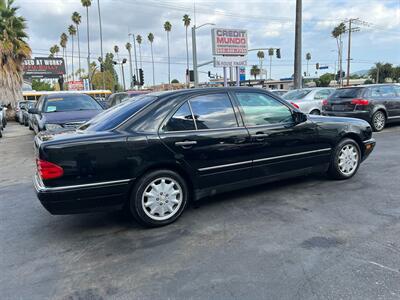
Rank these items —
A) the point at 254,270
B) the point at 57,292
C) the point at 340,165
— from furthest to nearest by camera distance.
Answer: the point at 340,165
the point at 254,270
the point at 57,292

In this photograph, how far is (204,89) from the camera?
432 cm

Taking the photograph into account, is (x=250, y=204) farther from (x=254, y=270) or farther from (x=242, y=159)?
(x=254, y=270)

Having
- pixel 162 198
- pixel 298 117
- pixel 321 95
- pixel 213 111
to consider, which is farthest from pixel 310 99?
pixel 162 198

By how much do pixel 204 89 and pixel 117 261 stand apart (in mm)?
2346

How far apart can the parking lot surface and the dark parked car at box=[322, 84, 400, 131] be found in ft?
20.3

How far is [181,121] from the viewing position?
3.98 m

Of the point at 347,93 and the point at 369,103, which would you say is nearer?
the point at 369,103

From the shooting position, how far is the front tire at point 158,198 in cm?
370

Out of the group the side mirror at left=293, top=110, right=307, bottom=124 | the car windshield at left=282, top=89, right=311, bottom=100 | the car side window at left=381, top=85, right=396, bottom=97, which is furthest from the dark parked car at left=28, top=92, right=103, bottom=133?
the car side window at left=381, top=85, right=396, bottom=97

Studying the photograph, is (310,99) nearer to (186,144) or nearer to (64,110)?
(64,110)

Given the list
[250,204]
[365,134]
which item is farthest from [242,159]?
[365,134]

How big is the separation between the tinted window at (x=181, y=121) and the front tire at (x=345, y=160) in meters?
2.51

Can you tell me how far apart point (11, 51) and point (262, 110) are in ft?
78.0

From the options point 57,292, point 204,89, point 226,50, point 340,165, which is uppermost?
point 226,50
